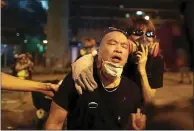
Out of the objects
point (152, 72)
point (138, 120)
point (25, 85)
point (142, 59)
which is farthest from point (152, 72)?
point (25, 85)

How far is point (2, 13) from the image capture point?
1696mm

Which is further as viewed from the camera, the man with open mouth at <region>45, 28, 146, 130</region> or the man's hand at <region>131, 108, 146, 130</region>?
the man's hand at <region>131, 108, 146, 130</region>

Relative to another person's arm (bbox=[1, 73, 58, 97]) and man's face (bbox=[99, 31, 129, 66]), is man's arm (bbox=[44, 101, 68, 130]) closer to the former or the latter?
another person's arm (bbox=[1, 73, 58, 97])

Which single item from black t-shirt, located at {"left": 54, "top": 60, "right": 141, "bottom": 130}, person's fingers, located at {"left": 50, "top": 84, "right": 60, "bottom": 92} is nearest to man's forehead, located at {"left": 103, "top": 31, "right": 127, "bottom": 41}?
black t-shirt, located at {"left": 54, "top": 60, "right": 141, "bottom": 130}

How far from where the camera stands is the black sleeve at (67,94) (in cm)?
171

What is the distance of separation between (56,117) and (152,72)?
0.72 metres

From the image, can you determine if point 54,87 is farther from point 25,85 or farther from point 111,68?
point 111,68

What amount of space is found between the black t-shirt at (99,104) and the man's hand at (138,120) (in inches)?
1.5

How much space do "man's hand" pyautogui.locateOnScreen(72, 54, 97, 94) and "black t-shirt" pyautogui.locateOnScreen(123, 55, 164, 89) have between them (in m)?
0.23

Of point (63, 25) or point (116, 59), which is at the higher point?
point (63, 25)

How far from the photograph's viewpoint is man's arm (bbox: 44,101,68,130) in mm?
1728

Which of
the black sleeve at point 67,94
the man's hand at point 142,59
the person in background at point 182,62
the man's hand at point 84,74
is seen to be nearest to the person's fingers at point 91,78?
the man's hand at point 84,74

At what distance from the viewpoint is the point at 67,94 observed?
67.4 inches

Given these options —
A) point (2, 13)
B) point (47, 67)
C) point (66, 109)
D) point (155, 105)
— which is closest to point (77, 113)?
point (66, 109)
